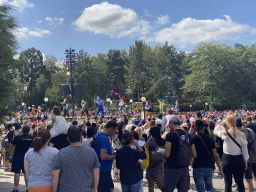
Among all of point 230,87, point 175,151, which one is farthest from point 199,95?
point 175,151

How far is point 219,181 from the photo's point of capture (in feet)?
22.7

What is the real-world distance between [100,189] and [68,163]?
4.03ft

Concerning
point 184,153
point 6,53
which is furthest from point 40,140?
point 6,53

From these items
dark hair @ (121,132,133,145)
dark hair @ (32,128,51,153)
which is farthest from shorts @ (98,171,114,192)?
dark hair @ (32,128,51,153)

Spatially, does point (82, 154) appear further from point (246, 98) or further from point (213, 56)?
point (246, 98)

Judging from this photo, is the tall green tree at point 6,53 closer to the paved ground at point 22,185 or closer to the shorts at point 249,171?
the paved ground at point 22,185

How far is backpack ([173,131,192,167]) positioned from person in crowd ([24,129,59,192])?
7.19 feet

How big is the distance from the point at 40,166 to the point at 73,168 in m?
0.71

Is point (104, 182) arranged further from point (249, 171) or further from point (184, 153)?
point (249, 171)

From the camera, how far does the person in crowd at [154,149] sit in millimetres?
5352

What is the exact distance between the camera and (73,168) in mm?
2994

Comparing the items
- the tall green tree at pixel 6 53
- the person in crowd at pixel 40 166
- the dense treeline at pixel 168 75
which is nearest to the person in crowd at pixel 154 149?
the person in crowd at pixel 40 166

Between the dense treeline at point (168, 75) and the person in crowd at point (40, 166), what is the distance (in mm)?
45352

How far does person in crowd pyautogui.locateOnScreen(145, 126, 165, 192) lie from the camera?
5352 millimetres
